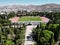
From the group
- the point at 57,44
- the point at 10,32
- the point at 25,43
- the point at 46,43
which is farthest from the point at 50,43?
the point at 10,32

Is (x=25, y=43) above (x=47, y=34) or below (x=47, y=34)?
below

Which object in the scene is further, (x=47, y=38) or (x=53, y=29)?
(x=53, y=29)

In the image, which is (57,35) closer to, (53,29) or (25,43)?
(53,29)

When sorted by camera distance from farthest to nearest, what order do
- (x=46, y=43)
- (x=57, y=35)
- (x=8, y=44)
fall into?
(x=57, y=35) < (x=46, y=43) < (x=8, y=44)

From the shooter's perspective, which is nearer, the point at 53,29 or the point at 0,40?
the point at 0,40

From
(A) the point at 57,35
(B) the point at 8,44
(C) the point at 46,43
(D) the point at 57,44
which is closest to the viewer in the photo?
(B) the point at 8,44

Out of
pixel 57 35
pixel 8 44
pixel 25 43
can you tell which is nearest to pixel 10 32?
pixel 25 43

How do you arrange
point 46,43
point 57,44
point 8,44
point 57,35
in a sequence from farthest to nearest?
point 57,35, point 57,44, point 46,43, point 8,44

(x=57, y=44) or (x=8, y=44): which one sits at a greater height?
(x=8, y=44)

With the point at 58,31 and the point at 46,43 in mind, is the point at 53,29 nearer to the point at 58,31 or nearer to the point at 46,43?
the point at 58,31
